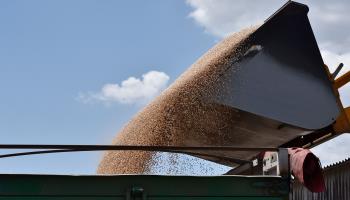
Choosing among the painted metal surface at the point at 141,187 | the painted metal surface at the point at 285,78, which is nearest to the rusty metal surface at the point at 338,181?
the painted metal surface at the point at 285,78

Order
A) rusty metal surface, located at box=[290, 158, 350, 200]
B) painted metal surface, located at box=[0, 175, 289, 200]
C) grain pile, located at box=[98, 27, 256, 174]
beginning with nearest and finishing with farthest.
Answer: painted metal surface, located at box=[0, 175, 289, 200]
grain pile, located at box=[98, 27, 256, 174]
rusty metal surface, located at box=[290, 158, 350, 200]

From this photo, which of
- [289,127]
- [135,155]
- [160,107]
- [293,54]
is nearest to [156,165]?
[135,155]

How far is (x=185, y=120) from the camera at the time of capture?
408 cm

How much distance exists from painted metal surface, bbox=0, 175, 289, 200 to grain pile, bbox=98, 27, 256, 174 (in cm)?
163

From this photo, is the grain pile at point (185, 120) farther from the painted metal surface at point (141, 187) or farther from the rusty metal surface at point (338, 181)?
the rusty metal surface at point (338, 181)

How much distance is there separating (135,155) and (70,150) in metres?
1.64

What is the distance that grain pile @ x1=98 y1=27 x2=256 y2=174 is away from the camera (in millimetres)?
3883

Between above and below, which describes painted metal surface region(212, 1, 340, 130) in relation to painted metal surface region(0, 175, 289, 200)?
above

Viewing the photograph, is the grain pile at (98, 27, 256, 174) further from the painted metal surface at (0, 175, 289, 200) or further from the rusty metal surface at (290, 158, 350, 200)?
the rusty metal surface at (290, 158, 350, 200)

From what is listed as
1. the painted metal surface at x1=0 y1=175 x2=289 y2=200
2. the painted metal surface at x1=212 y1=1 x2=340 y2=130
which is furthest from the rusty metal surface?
the painted metal surface at x1=0 y1=175 x2=289 y2=200

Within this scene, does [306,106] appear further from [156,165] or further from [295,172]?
[295,172]

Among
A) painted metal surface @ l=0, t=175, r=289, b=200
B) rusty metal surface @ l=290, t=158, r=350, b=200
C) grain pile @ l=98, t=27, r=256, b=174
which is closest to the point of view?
painted metal surface @ l=0, t=175, r=289, b=200

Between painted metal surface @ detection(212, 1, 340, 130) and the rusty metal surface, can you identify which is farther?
the rusty metal surface

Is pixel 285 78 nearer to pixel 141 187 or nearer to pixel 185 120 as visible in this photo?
pixel 185 120
